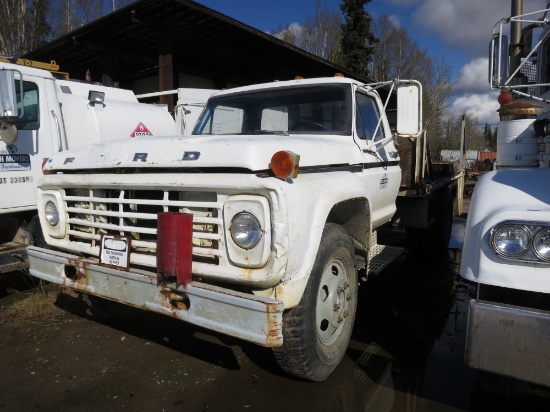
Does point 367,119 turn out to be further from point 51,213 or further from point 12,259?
point 12,259

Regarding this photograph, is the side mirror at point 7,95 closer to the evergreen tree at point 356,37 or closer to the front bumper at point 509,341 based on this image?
the front bumper at point 509,341

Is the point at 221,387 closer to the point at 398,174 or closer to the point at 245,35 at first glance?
the point at 398,174

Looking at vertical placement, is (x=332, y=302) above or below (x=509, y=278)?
below

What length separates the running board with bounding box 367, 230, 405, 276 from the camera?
3.66 meters

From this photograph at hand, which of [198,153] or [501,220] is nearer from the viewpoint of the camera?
[501,220]

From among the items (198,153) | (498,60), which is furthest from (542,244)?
(498,60)

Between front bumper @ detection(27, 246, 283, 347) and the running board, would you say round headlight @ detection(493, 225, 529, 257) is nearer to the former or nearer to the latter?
front bumper @ detection(27, 246, 283, 347)

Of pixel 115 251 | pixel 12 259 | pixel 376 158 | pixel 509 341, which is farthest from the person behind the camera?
pixel 12 259

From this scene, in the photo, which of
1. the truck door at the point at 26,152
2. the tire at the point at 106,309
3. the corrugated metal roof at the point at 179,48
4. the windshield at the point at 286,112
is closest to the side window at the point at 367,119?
the windshield at the point at 286,112

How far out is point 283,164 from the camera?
223cm

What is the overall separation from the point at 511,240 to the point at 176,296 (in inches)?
70.5

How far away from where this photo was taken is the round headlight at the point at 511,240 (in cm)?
190

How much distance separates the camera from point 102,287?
273 centimetres

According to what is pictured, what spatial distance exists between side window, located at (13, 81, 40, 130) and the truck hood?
1781mm
